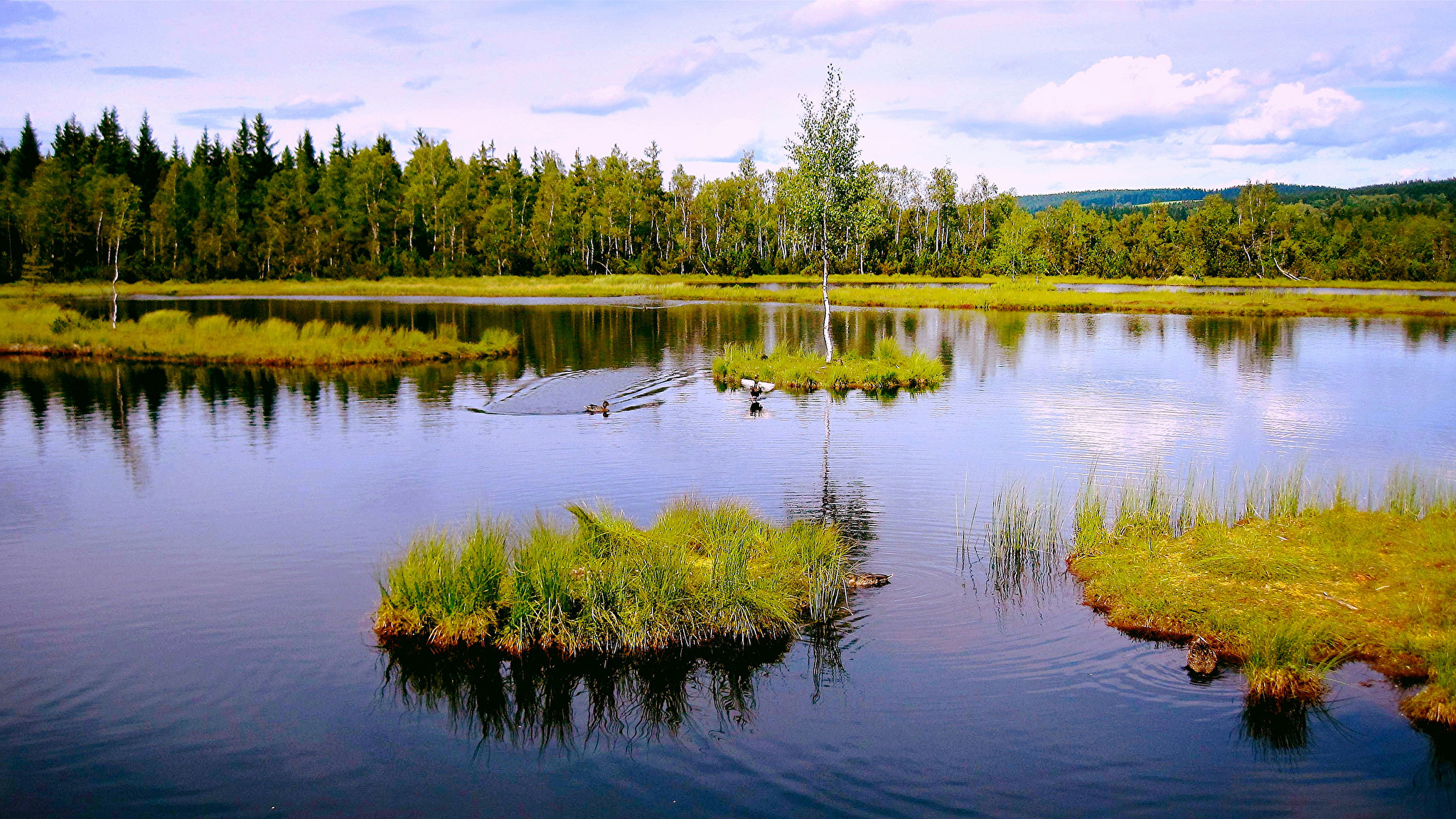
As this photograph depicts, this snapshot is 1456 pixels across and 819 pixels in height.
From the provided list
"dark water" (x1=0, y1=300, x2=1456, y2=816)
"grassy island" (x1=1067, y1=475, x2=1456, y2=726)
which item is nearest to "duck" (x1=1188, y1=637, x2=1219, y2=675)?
"grassy island" (x1=1067, y1=475, x2=1456, y2=726)

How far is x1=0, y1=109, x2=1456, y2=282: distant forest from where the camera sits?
11150 centimetres

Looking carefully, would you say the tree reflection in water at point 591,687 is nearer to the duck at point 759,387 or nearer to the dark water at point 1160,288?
the duck at point 759,387

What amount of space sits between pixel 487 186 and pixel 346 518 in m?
128

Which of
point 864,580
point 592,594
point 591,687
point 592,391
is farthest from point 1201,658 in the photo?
point 592,391

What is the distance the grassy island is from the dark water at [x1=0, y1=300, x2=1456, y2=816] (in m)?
0.47

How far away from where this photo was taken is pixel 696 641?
13109 millimetres

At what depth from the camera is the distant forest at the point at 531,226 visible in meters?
112

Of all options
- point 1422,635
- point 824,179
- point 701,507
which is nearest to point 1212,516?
point 1422,635

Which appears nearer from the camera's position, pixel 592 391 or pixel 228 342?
pixel 592 391

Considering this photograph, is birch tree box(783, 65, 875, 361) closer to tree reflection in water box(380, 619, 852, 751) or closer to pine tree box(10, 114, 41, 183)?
tree reflection in water box(380, 619, 852, 751)

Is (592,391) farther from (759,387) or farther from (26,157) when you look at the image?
(26,157)

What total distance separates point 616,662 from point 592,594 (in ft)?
3.12

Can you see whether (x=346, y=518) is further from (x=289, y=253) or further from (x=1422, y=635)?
(x=289, y=253)

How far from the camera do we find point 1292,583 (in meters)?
13.8
